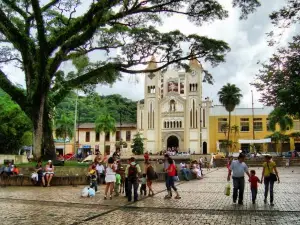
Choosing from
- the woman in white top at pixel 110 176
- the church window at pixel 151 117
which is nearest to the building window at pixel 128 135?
the church window at pixel 151 117

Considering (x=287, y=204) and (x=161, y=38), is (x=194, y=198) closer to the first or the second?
(x=287, y=204)

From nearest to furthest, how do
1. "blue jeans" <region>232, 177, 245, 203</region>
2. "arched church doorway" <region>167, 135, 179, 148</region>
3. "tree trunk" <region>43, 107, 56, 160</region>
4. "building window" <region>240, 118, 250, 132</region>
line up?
"blue jeans" <region>232, 177, 245, 203</region>
"tree trunk" <region>43, 107, 56, 160</region>
"building window" <region>240, 118, 250, 132</region>
"arched church doorway" <region>167, 135, 179, 148</region>

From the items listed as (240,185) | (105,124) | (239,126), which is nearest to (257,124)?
(239,126)

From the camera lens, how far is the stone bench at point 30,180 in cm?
1808

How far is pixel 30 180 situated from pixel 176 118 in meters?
52.1

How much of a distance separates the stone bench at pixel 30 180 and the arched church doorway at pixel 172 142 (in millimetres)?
51173

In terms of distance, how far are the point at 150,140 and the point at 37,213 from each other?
5969cm

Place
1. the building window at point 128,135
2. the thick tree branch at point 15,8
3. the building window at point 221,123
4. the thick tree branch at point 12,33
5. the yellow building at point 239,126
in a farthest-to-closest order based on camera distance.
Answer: the building window at point 128,135 → the building window at point 221,123 → the yellow building at point 239,126 → the thick tree branch at point 15,8 → the thick tree branch at point 12,33

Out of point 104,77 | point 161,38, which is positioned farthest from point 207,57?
point 104,77

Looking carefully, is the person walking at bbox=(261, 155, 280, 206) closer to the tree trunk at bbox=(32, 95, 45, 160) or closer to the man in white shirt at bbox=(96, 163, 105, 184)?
the man in white shirt at bbox=(96, 163, 105, 184)

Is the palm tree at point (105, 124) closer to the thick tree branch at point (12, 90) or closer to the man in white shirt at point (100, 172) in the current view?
the thick tree branch at point (12, 90)

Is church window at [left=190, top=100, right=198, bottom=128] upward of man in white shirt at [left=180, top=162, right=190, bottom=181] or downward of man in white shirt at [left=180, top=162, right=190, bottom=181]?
upward

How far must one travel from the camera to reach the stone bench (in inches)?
712

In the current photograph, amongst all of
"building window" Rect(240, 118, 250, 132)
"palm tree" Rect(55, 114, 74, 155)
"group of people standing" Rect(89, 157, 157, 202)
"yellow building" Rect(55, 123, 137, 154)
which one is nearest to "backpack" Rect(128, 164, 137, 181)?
"group of people standing" Rect(89, 157, 157, 202)
